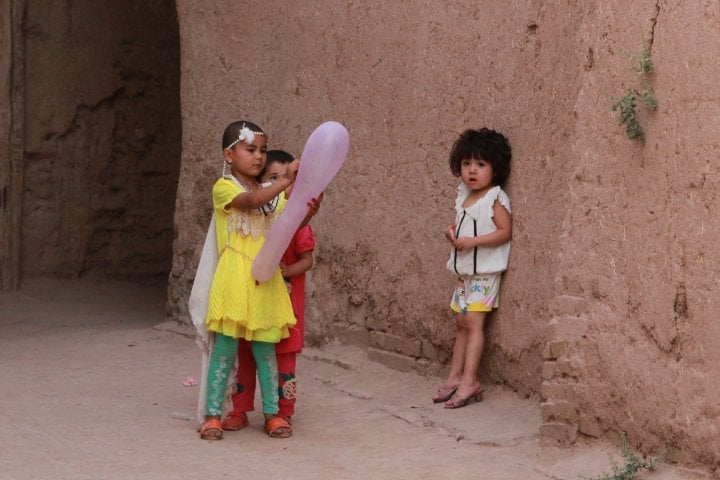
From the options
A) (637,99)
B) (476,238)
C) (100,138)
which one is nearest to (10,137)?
(100,138)

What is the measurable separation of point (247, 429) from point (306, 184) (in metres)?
1.16

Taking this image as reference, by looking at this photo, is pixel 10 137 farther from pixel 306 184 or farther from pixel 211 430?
pixel 306 184

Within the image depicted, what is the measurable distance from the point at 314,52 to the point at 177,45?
10.8 ft

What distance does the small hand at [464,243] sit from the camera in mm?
5418

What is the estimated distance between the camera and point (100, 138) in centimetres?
947

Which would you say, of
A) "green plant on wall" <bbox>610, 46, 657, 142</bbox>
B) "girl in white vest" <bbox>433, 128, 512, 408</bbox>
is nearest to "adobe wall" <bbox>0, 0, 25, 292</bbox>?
"girl in white vest" <bbox>433, 128, 512, 408</bbox>

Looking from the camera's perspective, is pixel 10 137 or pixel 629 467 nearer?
pixel 629 467

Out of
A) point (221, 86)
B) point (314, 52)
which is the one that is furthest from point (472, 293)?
point (221, 86)

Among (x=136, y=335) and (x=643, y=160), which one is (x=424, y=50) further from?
(x=136, y=335)

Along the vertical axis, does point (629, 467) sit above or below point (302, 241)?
below

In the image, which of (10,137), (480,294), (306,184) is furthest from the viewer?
(10,137)

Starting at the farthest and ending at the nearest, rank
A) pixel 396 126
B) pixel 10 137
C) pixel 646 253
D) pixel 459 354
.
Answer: pixel 10 137
pixel 396 126
pixel 459 354
pixel 646 253

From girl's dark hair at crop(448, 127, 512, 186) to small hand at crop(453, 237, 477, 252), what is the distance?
0.98 ft

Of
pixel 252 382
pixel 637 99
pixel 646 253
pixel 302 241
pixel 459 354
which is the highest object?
pixel 637 99
